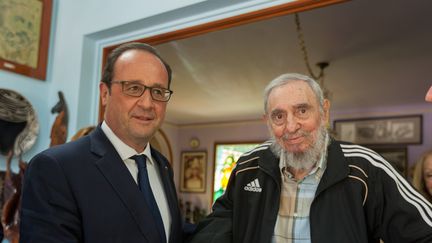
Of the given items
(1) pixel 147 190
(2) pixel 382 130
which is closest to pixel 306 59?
(2) pixel 382 130

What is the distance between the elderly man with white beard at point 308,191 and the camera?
1215mm

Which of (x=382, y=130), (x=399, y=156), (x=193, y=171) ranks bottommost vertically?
(x=193, y=171)

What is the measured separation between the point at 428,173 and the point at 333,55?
6.05 feet

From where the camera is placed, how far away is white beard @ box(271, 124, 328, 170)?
1.40 meters

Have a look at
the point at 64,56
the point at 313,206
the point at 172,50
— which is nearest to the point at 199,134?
the point at 172,50

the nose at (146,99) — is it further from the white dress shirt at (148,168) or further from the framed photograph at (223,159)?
the framed photograph at (223,159)

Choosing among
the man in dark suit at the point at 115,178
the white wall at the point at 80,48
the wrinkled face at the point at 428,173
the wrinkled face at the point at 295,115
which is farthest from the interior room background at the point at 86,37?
the wrinkled face at the point at 428,173

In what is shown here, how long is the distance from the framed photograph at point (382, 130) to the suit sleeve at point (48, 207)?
5050mm

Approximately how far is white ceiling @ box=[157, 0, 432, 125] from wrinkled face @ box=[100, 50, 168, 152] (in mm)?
2054

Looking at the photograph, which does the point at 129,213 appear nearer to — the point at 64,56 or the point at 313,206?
the point at 313,206

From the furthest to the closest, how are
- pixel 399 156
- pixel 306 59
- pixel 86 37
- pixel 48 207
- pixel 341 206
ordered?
pixel 399 156, pixel 306 59, pixel 86 37, pixel 341 206, pixel 48 207

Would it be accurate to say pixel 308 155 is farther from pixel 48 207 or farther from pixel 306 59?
pixel 306 59

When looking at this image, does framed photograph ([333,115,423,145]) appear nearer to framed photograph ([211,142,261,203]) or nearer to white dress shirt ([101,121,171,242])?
framed photograph ([211,142,261,203])

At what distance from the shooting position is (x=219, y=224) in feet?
4.78
